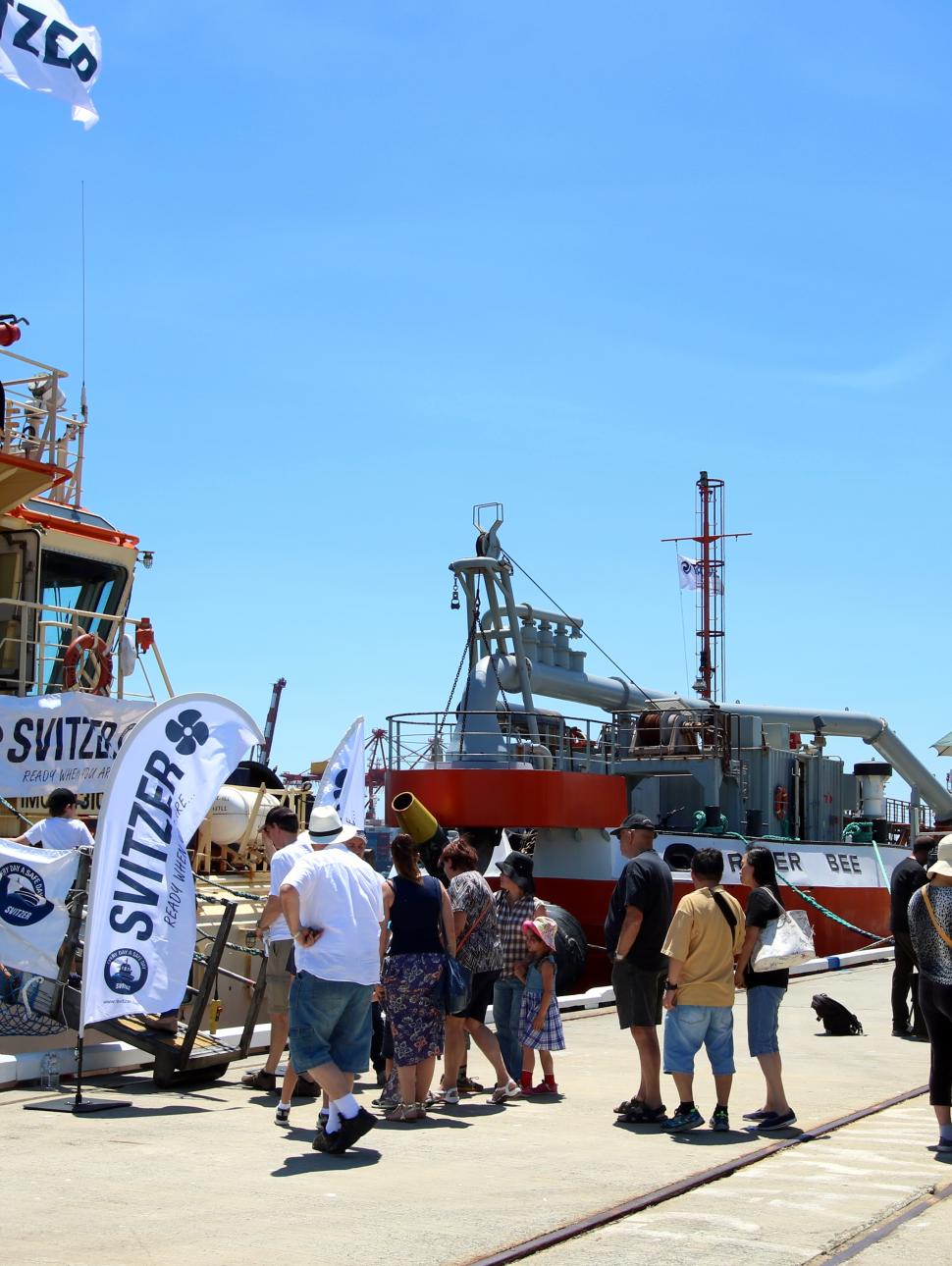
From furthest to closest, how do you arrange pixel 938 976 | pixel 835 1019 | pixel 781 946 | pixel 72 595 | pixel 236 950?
1. pixel 72 595
2. pixel 835 1019
3. pixel 236 950
4. pixel 781 946
5. pixel 938 976

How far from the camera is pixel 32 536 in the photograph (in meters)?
14.7

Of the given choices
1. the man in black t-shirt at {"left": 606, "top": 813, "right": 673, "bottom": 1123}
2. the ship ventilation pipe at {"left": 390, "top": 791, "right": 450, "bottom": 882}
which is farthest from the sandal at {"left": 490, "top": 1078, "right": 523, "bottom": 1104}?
the ship ventilation pipe at {"left": 390, "top": 791, "right": 450, "bottom": 882}

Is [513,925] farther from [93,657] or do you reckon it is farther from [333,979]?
[93,657]

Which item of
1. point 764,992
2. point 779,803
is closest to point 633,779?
point 779,803

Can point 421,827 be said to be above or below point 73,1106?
above

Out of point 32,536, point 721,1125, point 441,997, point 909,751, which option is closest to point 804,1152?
point 721,1125

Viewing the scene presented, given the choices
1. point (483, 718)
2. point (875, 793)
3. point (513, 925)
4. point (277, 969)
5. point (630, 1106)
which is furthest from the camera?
point (875, 793)

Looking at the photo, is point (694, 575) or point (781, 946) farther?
point (694, 575)

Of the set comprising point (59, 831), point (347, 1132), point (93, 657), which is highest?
point (93, 657)

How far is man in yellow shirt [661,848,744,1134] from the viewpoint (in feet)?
26.7

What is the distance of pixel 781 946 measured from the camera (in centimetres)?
816

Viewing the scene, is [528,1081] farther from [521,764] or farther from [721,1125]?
[521,764]

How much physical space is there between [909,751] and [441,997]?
2441 cm

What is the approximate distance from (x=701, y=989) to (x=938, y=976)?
4.24 ft
